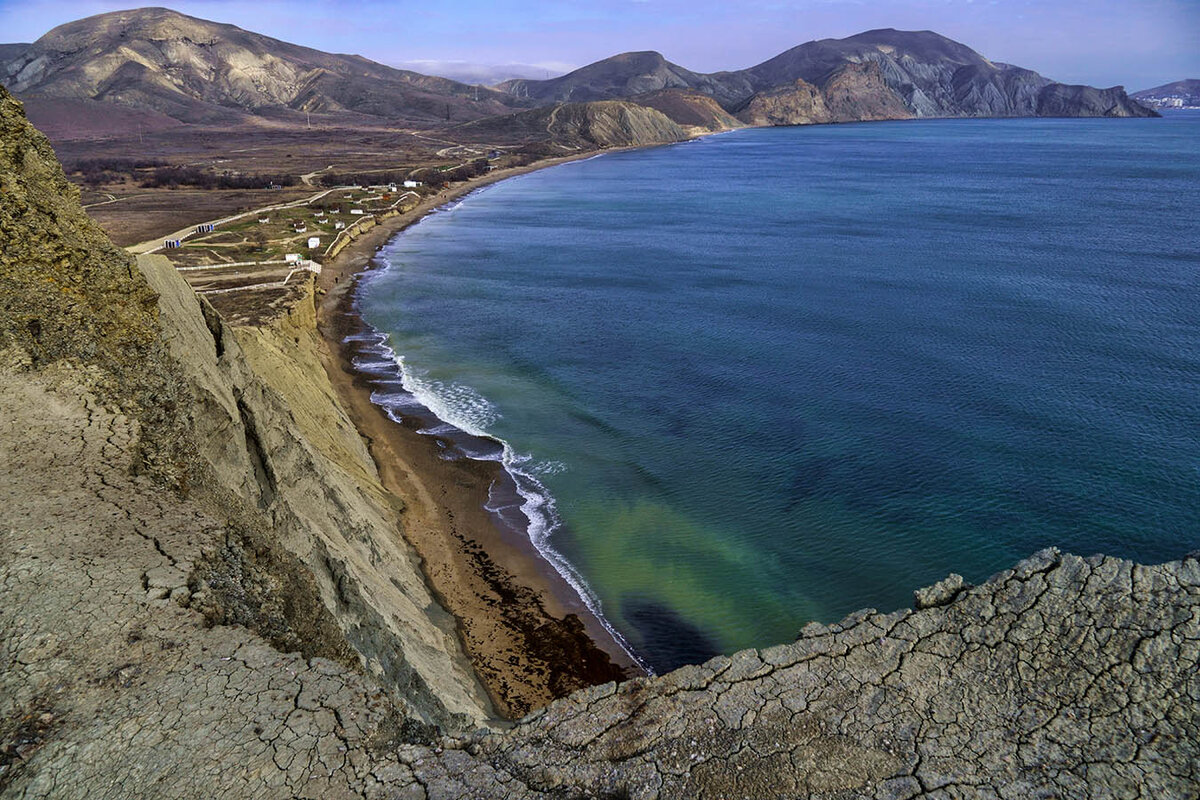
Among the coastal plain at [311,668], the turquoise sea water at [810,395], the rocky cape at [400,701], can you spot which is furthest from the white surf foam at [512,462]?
the rocky cape at [400,701]

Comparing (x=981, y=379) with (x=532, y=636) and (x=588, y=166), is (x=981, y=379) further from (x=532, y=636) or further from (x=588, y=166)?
(x=588, y=166)

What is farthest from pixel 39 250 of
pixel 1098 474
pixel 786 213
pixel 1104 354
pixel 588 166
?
pixel 588 166

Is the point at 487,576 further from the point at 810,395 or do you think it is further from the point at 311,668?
the point at 810,395

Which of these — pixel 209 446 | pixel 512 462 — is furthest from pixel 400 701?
pixel 512 462

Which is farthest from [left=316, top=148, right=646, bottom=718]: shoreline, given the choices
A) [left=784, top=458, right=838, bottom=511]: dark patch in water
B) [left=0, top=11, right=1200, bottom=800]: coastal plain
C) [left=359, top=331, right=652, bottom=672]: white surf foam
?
[left=784, top=458, right=838, bottom=511]: dark patch in water

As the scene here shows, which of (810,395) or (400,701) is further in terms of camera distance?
(810,395)

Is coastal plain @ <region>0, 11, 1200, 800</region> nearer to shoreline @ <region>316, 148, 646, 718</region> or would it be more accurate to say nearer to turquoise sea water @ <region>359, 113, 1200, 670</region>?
shoreline @ <region>316, 148, 646, 718</region>
